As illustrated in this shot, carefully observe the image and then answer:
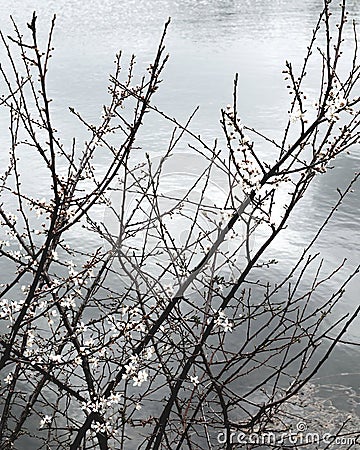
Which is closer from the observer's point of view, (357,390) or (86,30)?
(357,390)

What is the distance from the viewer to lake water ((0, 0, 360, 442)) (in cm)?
325

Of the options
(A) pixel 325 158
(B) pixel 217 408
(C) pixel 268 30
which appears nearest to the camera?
(A) pixel 325 158

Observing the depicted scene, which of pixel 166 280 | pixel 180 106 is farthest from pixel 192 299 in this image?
pixel 180 106

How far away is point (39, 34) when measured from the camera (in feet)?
21.9

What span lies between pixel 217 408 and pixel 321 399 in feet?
1.14

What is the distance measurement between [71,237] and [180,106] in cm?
182

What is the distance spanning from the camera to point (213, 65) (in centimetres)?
572

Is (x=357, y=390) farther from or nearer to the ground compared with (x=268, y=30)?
nearer to the ground

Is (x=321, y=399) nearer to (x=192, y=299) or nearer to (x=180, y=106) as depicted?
(x=192, y=299)

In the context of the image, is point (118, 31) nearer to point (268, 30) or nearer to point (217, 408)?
point (268, 30)

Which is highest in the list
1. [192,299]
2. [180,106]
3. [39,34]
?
[39,34]

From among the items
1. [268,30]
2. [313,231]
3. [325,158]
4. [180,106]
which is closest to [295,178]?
[313,231]

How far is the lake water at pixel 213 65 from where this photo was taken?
3.25 meters

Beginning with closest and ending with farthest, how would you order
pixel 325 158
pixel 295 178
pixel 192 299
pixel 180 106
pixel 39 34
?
pixel 325 158, pixel 192 299, pixel 295 178, pixel 180 106, pixel 39 34
